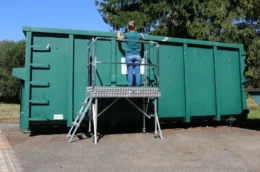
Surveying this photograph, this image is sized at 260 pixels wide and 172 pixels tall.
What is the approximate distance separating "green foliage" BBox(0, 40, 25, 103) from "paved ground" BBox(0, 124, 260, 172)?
1652cm

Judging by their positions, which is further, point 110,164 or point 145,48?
point 145,48

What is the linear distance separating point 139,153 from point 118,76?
2.31 m

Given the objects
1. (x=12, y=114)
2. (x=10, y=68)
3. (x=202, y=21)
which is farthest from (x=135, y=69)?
(x=10, y=68)

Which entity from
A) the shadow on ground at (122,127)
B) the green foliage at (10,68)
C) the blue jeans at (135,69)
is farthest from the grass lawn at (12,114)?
the green foliage at (10,68)

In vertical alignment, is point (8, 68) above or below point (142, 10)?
below

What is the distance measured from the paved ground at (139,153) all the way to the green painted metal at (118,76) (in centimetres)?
66

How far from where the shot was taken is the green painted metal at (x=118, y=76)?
626cm

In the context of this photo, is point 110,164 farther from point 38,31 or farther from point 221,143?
point 38,31

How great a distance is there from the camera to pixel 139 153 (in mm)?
4996

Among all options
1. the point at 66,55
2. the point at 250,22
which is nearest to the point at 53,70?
the point at 66,55

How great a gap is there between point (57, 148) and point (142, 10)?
13.7 metres

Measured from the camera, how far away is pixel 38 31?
6.24 meters

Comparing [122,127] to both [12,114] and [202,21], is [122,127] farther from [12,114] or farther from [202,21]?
[202,21]

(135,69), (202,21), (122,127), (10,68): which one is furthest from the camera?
(10,68)
